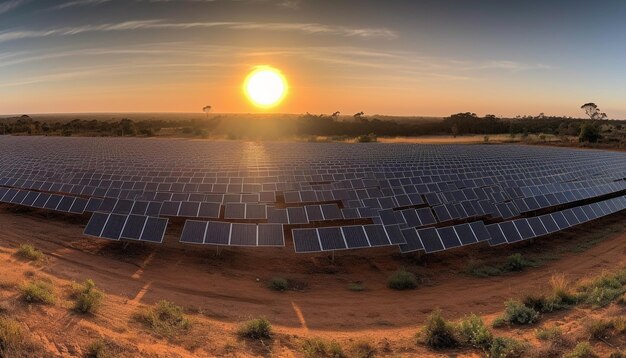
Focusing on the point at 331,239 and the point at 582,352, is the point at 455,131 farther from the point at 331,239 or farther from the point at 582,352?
the point at 582,352

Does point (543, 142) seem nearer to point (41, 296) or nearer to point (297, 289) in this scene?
point (297, 289)

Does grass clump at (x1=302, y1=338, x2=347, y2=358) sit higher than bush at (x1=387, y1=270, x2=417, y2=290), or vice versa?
bush at (x1=387, y1=270, x2=417, y2=290)

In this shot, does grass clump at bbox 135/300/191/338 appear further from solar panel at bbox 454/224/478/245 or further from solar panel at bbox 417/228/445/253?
solar panel at bbox 454/224/478/245

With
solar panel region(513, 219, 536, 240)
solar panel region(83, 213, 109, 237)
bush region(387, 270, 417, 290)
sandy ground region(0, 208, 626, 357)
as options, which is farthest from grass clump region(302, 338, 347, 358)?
solar panel region(513, 219, 536, 240)

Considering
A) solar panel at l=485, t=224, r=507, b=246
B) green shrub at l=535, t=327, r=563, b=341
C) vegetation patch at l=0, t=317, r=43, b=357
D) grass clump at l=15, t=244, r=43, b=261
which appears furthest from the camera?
solar panel at l=485, t=224, r=507, b=246

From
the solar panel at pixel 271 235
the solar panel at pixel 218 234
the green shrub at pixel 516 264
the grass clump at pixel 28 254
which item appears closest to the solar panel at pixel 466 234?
the green shrub at pixel 516 264

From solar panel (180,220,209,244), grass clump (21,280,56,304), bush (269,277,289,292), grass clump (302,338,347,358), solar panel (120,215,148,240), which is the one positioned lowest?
grass clump (302,338,347,358)

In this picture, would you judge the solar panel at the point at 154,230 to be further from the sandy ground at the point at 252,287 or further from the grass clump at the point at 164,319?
the grass clump at the point at 164,319

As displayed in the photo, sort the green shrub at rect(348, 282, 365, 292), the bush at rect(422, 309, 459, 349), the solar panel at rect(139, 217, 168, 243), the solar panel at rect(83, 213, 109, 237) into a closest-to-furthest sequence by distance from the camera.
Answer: the bush at rect(422, 309, 459, 349), the green shrub at rect(348, 282, 365, 292), the solar panel at rect(139, 217, 168, 243), the solar panel at rect(83, 213, 109, 237)

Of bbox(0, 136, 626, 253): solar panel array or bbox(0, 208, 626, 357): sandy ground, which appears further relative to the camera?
bbox(0, 136, 626, 253): solar panel array
